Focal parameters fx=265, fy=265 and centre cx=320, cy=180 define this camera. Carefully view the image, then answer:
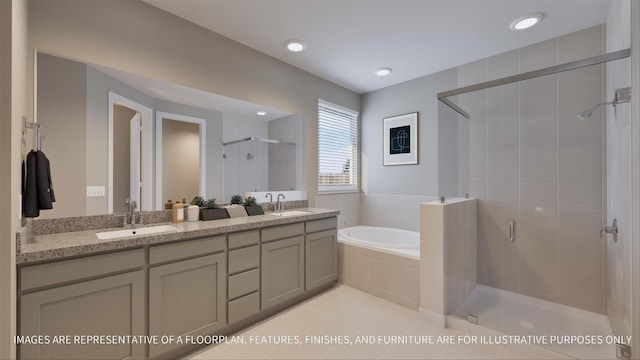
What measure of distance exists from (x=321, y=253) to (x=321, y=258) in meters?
0.05

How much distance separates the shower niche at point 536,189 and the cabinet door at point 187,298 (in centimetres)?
197

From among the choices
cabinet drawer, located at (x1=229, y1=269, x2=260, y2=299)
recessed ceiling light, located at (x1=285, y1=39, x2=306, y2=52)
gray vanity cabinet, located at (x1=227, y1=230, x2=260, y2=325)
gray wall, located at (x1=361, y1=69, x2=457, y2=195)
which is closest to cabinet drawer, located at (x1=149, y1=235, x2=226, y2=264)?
gray vanity cabinet, located at (x1=227, y1=230, x2=260, y2=325)

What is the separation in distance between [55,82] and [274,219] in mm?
1840

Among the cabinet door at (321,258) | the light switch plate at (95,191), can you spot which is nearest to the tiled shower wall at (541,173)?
the cabinet door at (321,258)

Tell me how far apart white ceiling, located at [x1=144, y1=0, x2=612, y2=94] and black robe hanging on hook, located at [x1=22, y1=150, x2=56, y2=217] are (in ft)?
4.95

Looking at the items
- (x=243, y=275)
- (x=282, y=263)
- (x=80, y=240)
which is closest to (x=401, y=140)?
(x=282, y=263)

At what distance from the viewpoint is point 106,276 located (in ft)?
5.08

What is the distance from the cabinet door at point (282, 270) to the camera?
2.40 meters

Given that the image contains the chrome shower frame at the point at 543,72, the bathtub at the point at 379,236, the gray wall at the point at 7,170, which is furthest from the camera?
the bathtub at the point at 379,236

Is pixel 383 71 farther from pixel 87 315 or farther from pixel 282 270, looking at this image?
pixel 87 315

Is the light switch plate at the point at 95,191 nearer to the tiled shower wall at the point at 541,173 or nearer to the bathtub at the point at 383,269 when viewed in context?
the bathtub at the point at 383,269

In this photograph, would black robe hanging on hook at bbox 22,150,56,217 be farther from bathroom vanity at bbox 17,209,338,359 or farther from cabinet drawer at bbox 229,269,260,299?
cabinet drawer at bbox 229,269,260,299

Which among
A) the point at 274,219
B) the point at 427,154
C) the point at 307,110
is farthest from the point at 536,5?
the point at 274,219

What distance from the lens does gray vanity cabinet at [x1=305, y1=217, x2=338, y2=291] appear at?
2812 mm
